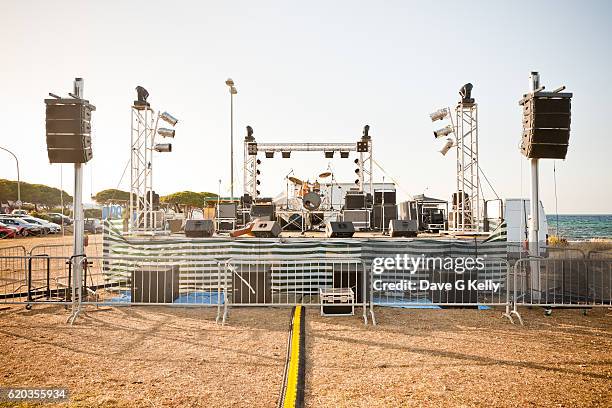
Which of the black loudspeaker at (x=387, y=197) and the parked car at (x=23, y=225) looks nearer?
the black loudspeaker at (x=387, y=197)

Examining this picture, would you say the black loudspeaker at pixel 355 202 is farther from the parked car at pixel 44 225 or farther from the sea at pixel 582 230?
the parked car at pixel 44 225

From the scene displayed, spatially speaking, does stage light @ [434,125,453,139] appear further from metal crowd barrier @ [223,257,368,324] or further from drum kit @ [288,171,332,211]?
metal crowd barrier @ [223,257,368,324]

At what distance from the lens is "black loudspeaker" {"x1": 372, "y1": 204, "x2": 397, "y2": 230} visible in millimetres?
16000

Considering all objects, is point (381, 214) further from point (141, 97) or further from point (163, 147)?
point (141, 97)

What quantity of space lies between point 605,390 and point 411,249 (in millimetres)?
4578

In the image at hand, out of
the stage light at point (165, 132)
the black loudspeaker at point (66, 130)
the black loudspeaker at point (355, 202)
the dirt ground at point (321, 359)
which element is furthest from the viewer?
the black loudspeaker at point (355, 202)

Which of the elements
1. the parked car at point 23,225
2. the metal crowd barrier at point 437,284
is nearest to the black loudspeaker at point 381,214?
the metal crowd barrier at point 437,284

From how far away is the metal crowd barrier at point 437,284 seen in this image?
8156 millimetres

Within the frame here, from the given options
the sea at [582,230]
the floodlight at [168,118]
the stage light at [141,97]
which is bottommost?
the sea at [582,230]

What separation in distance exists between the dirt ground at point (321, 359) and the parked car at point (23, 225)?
1011 inches

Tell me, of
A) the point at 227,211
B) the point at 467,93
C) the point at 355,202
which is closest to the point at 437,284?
the point at 467,93

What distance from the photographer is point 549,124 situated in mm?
8320

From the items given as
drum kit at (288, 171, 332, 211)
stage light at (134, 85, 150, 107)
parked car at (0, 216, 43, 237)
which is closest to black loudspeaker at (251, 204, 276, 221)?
drum kit at (288, 171, 332, 211)

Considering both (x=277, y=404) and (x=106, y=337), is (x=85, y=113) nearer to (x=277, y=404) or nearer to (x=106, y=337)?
(x=106, y=337)
